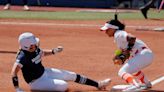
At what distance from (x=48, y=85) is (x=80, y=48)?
6371 millimetres

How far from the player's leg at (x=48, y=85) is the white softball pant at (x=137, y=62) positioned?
3.34 ft

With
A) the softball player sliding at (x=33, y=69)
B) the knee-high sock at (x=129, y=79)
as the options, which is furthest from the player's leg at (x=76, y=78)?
the knee-high sock at (x=129, y=79)

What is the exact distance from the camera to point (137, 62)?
892 centimetres

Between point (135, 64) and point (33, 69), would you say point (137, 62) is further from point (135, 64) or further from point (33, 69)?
point (33, 69)

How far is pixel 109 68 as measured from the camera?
11797 mm

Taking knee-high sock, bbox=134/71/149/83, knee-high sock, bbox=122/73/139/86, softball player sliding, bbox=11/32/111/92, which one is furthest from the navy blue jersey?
knee-high sock, bbox=134/71/149/83

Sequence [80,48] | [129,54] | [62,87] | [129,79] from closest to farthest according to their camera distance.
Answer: [129,79] → [62,87] → [129,54] → [80,48]

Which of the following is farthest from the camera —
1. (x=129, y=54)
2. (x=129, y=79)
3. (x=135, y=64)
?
(x=129, y=54)

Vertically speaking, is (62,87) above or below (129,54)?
below

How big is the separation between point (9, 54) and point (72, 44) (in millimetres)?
2822

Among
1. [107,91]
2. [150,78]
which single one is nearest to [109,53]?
[150,78]

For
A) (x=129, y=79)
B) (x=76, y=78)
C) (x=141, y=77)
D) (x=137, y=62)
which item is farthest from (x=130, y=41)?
(x=76, y=78)

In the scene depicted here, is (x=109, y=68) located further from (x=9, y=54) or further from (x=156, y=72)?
(x=9, y=54)

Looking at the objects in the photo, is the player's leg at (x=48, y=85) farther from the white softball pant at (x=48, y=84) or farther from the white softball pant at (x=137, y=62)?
the white softball pant at (x=137, y=62)
